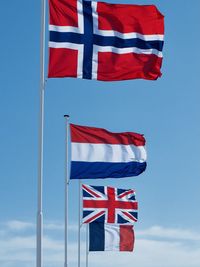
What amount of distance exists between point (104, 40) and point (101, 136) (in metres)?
8.61

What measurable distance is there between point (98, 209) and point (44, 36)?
1978cm

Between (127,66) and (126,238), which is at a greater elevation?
(127,66)

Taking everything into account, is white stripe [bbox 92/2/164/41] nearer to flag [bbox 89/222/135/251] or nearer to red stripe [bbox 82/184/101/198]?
red stripe [bbox 82/184/101/198]

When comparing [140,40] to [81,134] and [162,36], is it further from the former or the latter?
[81,134]

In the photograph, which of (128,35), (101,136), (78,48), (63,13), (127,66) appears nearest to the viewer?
(63,13)

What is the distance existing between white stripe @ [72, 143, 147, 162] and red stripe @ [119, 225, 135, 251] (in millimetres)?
14245

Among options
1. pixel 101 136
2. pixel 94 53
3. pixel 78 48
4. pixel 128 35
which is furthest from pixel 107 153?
pixel 78 48

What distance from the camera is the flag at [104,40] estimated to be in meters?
20.2

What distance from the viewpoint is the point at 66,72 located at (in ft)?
65.6

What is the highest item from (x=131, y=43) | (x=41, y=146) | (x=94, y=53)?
(x=131, y=43)

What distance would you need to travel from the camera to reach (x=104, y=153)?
2936cm

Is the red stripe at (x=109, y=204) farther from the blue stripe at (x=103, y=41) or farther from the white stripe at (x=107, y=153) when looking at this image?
the blue stripe at (x=103, y=41)

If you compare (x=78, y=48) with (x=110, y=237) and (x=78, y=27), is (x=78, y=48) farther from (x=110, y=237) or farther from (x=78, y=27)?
(x=110, y=237)

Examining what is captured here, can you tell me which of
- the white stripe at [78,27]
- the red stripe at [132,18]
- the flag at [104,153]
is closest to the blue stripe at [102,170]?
the flag at [104,153]
